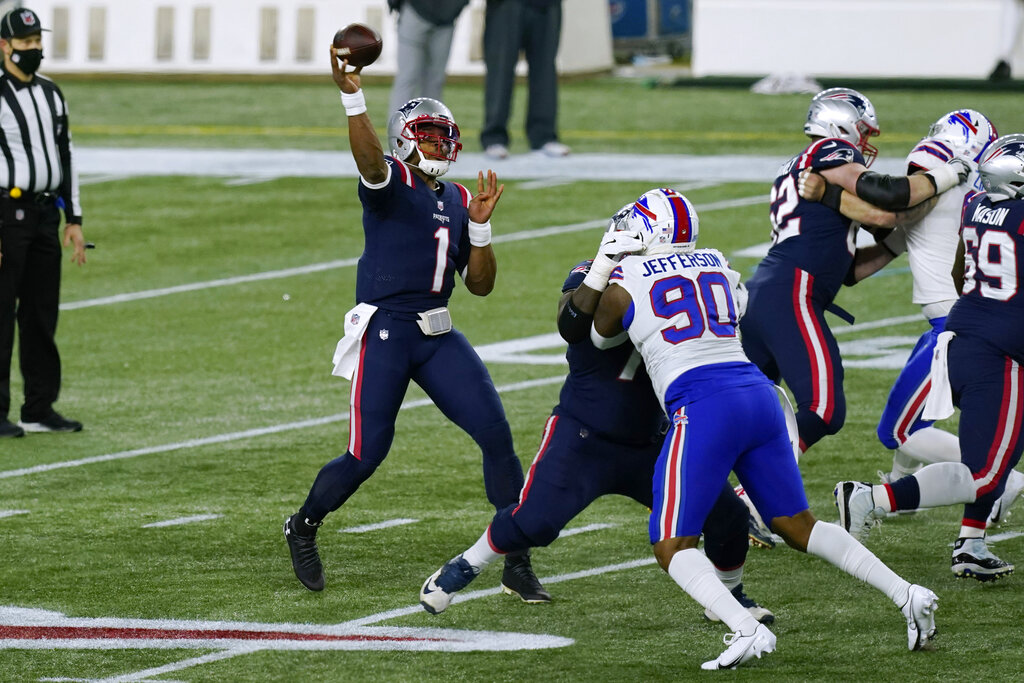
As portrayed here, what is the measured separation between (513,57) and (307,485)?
8.07 m

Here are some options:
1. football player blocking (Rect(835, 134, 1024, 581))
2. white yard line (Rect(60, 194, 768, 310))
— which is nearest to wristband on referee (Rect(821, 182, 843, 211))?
football player blocking (Rect(835, 134, 1024, 581))

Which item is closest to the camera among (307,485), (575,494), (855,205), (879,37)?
(575,494)

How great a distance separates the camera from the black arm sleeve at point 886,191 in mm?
7043

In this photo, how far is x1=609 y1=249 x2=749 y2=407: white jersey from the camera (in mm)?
5695

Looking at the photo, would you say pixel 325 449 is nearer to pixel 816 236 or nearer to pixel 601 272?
pixel 816 236

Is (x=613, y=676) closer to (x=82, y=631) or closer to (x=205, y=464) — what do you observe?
(x=82, y=631)

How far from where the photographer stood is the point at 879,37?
22266 mm

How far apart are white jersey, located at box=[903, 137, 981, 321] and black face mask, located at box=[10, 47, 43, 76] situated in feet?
13.7

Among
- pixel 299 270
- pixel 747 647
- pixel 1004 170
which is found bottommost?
pixel 747 647

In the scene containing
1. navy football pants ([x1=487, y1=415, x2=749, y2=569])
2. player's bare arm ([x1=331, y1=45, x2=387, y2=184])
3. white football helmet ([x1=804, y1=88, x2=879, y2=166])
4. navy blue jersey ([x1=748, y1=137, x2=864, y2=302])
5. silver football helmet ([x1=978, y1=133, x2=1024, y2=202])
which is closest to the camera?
navy football pants ([x1=487, y1=415, x2=749, y2=569])

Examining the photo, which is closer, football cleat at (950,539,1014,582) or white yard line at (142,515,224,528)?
football cleat at (950,539,1014,582)

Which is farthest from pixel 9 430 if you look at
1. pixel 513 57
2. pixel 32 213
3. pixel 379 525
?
pixel 513 57

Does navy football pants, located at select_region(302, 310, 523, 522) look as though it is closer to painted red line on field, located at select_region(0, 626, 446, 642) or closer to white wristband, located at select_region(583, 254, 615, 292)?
painted red line on field, located at select_region(0, 626, 446, 642)

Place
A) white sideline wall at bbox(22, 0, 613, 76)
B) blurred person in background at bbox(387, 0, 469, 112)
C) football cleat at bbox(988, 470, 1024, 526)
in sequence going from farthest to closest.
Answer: white sideline wall at bbox(22, 0, 613, 76), blurred person in background at bbox(387, 0, 469, 112), football cleat at bbox(988, 470, 1024, 526)
